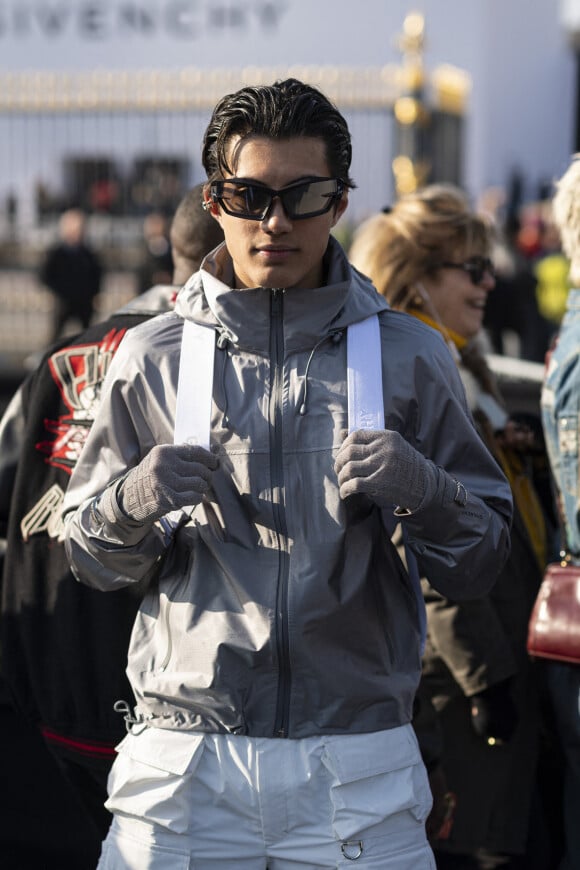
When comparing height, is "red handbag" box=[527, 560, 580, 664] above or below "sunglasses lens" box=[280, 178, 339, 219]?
below

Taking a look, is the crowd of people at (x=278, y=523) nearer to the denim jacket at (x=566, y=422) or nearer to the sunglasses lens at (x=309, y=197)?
the sunglasses lens at (x=309, y=197)

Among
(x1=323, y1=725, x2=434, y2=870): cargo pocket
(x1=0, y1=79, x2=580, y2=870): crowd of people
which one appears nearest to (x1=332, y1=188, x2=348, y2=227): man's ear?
(x1=0, y1=79, x2=580, y2=870): crowd of people

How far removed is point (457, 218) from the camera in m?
3.51

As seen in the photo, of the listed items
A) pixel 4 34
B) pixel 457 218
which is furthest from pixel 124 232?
pixel 457 218

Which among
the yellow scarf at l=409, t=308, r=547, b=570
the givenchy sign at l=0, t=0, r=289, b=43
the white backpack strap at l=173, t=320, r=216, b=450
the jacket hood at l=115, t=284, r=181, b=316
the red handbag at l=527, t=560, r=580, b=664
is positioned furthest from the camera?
the givenchy sign at l=0, t=0, r=289, b=43

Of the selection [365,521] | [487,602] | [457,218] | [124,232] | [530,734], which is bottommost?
[124,232]

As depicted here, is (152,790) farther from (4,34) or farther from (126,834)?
(4,34)

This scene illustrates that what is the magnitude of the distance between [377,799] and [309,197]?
92 centimetres

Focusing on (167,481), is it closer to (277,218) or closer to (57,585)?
(277,218)

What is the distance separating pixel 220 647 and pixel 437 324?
151 cm

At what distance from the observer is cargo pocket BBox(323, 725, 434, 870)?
2.04 m

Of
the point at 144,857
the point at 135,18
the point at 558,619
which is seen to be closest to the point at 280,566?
the point at 144,857

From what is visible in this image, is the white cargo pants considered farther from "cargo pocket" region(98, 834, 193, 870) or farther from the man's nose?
the man's nose

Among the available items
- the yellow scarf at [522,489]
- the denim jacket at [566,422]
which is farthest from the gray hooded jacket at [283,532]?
the yellow scarf at [522,489]
